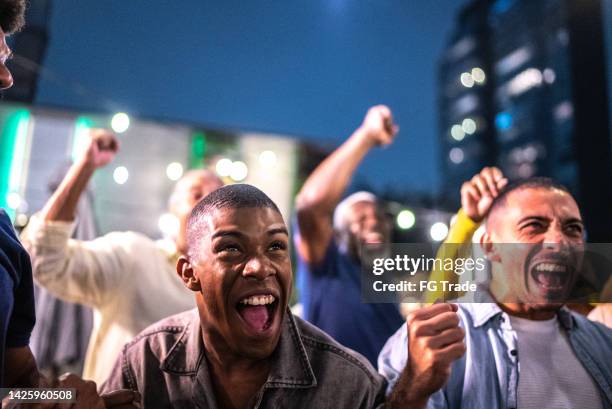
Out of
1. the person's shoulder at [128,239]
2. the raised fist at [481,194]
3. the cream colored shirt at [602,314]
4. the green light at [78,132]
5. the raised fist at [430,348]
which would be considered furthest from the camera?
the green light at [78,132]

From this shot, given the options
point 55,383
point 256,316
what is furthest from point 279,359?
point 55,383

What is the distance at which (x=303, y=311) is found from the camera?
2.34 metres

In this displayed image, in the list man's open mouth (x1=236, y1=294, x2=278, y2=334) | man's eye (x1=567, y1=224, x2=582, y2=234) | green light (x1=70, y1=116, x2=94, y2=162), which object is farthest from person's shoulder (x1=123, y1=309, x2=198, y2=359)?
green light (x1=70, y1=116, x2=94, y2=162)

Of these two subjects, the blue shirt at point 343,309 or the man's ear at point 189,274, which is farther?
the blue shirt at point 343,309

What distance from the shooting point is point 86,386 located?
129 cm

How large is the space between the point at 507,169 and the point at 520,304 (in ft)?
13.0

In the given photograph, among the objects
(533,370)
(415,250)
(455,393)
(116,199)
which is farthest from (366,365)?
(116,199)

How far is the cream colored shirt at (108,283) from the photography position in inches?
84.9

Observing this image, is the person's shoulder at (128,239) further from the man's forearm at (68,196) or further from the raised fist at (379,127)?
the raised fist at (379,127)

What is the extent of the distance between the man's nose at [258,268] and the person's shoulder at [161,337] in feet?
1.00

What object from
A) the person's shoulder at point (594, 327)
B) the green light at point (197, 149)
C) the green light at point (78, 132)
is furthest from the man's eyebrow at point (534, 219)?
the green light at point (78, 132)

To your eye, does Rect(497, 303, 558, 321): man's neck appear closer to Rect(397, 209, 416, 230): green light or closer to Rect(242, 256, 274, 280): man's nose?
Rect(242, 256, 274, 280): man's nose

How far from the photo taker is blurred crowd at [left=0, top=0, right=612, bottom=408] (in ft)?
4.57

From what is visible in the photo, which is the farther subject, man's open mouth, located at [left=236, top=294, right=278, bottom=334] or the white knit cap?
the white knit cap
